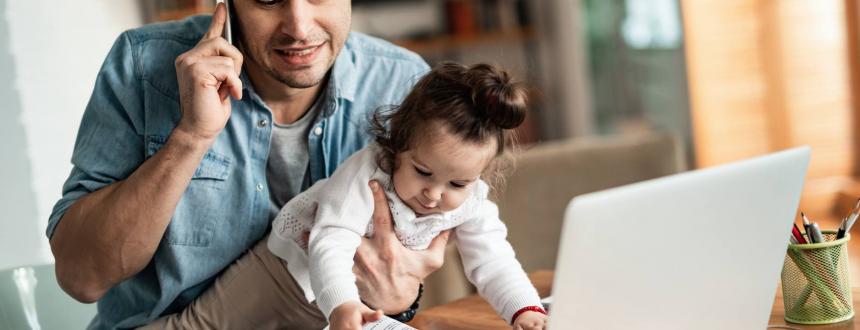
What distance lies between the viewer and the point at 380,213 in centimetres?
145

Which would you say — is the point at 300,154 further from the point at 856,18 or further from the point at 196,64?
the point at 856,18

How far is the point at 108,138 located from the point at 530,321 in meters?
0.74

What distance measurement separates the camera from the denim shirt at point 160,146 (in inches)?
63.5

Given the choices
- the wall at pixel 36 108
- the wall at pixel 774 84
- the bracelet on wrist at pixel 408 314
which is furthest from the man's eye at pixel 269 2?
the wall at pixel 774 84

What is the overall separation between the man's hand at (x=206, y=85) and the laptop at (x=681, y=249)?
0.68m

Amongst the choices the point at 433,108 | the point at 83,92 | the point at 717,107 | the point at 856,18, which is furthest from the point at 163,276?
the point at 717,107

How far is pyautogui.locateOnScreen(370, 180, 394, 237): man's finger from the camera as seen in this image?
56.2 inches

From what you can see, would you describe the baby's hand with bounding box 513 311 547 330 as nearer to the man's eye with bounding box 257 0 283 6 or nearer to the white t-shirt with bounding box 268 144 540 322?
the white t-shirt with bounding box 268 144 540 322

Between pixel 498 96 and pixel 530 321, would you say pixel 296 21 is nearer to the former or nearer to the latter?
pixel 498 96

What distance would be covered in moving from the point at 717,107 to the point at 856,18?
0.94 metres

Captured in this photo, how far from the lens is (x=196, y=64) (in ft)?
4.79

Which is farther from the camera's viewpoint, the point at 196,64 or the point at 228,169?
the point at 228,169

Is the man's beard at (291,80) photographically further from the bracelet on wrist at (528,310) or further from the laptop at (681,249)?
the laptop at (681,249)

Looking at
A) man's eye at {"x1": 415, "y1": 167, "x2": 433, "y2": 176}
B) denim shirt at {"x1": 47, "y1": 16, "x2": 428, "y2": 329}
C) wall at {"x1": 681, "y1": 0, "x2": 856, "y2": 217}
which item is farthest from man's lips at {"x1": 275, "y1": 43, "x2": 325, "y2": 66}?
wall at {"x1": 681, "y1": 0, "x2": 856, "y2": 217}
